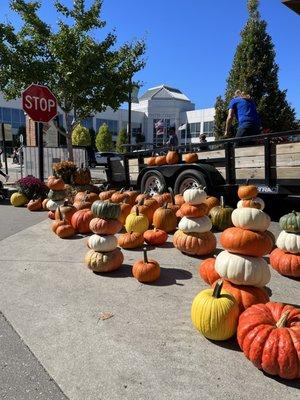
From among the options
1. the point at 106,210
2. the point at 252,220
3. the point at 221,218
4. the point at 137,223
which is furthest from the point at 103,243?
the point at 221,218

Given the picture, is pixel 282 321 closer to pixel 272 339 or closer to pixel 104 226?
pixel 272 339

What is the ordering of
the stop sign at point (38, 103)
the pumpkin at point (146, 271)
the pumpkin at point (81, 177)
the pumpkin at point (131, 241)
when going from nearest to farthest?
the pumpkin at point (146, 271) → the pumpkin at point (131, 241) → the pumpkin at point (81, 177) → the stop sign at point (38, 103)

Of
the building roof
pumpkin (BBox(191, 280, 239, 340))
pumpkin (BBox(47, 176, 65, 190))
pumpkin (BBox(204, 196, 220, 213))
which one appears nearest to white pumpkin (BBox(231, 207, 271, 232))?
pumpkin (BBox(191, 280, 239, 340))

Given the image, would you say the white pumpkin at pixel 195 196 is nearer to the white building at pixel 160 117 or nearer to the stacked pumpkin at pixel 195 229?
the stacked pumpkin at pixel 195 229

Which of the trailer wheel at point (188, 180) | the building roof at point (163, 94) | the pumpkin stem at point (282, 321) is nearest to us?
the pumpkin stem at point (282, 321)

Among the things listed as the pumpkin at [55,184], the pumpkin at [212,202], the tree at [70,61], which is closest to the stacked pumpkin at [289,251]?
the pumpkin at [212,202]

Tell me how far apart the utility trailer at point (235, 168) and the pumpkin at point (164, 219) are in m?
1.34

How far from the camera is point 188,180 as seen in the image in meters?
8.38

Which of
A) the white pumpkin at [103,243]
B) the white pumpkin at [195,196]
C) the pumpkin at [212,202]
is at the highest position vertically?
the white pumpkin at [195,196]

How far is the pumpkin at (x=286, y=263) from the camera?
15.4 ft

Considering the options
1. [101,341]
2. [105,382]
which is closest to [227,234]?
[101,341]

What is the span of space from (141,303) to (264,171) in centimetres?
405

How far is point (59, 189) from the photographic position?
9.13 m

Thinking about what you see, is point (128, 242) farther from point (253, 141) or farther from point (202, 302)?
point (253, 141)
